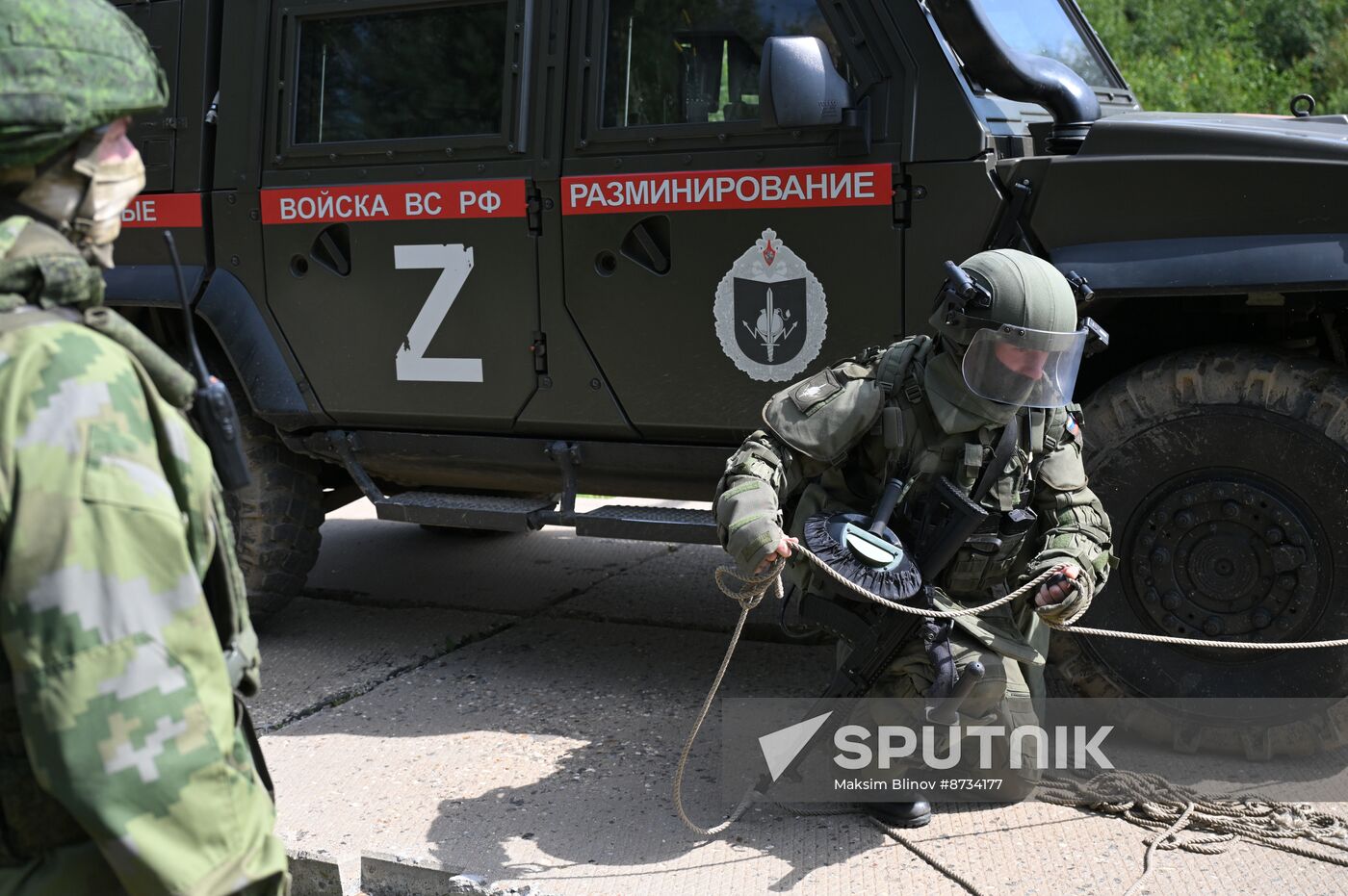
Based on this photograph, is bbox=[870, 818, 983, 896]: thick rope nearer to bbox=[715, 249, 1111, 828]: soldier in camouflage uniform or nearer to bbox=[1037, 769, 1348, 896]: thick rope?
bbox=[715, 249, 1111, 828]: soldier in camouflage uniform

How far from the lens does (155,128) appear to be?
4.73m

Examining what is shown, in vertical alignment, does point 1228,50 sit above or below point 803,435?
above

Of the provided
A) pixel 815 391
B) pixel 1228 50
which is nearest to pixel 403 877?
pixel 815 391

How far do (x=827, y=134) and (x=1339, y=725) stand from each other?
6.70 ft

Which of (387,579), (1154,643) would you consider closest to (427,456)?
(387,579)

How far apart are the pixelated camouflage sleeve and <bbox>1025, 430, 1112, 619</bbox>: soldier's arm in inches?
88.2

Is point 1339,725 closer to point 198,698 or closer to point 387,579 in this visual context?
point 198,698

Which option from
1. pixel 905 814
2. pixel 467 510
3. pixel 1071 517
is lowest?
pixel 905 814

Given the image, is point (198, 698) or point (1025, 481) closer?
point (198, 698)

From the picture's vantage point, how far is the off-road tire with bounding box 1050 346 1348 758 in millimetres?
3414

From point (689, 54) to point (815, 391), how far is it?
4.13 ft

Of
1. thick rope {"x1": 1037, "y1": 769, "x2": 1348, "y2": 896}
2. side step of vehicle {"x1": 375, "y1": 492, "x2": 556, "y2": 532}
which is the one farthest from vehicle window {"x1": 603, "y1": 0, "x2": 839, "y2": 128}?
thick rope {"x1": 1037, "y1": 769, "x2": 1348, "y2": 896}

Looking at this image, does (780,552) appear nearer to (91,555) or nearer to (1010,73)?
(1010,73)

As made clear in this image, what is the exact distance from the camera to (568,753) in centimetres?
383
